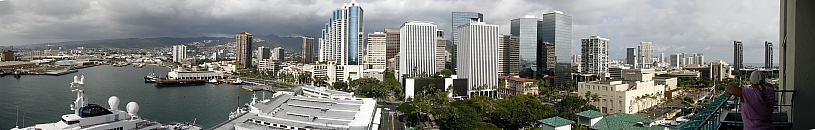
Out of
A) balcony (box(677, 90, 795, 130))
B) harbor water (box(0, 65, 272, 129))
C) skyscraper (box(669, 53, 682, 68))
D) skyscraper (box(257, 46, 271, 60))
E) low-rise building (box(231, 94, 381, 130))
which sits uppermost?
skyscraper (box(257, 46, 271, 60))

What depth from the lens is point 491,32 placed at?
2391 cm

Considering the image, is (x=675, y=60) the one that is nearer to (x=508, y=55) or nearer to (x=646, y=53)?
(x=646, y=53)

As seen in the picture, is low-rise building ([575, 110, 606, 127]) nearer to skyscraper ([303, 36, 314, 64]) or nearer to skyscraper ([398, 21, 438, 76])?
skyscraper ([398, 21, 438, 76])

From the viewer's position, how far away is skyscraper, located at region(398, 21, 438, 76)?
28.5 metres

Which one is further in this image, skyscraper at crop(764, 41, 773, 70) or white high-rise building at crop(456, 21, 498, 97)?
skyscraper at crop(764, 41, 773, 70)

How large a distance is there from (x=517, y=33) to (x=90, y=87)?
1178 inches

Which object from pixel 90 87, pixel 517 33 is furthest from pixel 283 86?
pixel 517 33

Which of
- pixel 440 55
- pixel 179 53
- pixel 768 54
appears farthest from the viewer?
pixel 179 53

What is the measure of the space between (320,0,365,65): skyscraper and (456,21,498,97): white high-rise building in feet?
49.5

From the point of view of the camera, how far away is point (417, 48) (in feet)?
94.5

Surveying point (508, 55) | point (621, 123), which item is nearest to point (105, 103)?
point (621, 123)

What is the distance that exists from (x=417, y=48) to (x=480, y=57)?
Answer: 20.6 ft

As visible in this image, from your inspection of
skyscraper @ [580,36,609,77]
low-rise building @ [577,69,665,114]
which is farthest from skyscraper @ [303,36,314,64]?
low-rise building @ [577,69,665,114]

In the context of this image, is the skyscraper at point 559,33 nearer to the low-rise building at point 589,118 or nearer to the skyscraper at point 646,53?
the skyscraper at point 646,53
